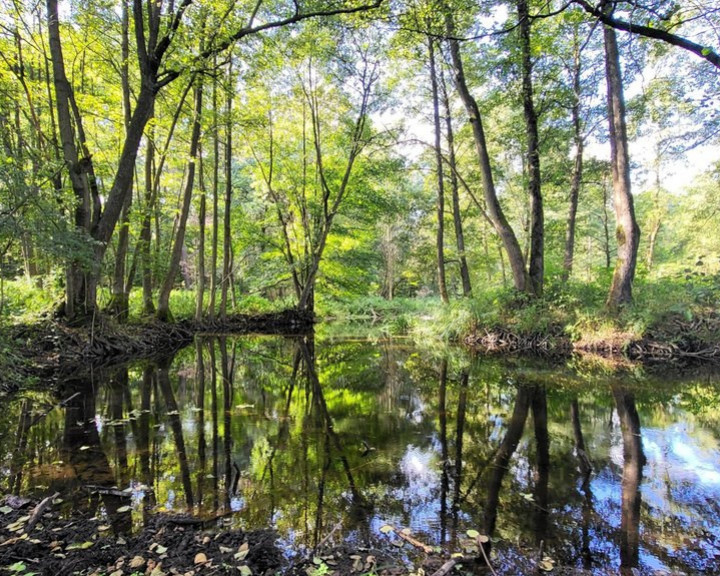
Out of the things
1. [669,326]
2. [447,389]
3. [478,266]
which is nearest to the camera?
[447,389]

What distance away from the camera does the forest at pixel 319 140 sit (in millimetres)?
8398

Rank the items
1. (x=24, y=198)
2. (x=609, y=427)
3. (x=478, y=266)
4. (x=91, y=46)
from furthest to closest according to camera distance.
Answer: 1. (x=478, y=266)
2. (x=91, y=46)
3. (x=24, y=198)
4. (x=609, y=427)

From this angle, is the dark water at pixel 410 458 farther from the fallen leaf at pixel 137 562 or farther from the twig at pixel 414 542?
the fallen leaf at pixel 137 562

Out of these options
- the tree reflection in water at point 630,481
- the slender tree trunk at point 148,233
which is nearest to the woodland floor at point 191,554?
the tree reflection in water at point 630,481

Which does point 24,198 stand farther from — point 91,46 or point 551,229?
point 551,229

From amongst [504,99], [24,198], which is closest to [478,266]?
A: [504,99]

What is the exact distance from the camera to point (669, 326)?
9.95 meters

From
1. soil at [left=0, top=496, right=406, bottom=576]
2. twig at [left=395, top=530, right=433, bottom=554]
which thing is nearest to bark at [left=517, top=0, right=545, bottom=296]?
twig at [left=395, top=530, right=433, bottom=554]

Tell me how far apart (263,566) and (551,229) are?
67.2 ft

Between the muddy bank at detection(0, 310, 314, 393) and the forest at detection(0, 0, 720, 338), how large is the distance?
565mm

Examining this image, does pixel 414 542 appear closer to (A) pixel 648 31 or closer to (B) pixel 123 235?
(A) pixel 648 31

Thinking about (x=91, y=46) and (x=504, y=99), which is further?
(x=504, y=99)

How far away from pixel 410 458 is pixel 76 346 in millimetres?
8802

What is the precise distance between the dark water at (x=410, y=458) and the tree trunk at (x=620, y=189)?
3.13m
